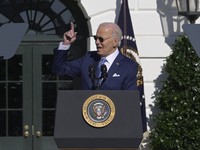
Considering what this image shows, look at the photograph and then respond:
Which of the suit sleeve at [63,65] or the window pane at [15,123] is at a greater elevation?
the suit sleeve at [63,65]

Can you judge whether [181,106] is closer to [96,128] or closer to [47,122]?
[47,122]

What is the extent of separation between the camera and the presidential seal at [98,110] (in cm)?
355

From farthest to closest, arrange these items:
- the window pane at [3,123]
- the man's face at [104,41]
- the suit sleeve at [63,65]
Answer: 1. the window pane at [3,123]
2. the suit sleeve at [63,65]
3. the man's face at [104,41]

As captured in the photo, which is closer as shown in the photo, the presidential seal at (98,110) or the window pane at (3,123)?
the presidential seal at (98,110)

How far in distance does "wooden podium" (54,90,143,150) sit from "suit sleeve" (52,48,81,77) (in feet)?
2.36

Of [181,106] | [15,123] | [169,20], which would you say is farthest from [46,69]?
[181,106]

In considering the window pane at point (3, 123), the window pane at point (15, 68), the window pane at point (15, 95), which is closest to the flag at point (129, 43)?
the window pane at point (15, 68)

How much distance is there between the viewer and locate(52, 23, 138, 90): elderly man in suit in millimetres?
4062

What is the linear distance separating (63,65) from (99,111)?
0.85m

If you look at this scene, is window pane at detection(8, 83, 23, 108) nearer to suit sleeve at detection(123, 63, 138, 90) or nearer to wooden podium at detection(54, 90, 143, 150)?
suit sleeve at detection(123, 63, 138, 90)

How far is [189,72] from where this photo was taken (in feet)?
25.8

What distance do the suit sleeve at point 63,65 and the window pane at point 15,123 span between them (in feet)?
14.8

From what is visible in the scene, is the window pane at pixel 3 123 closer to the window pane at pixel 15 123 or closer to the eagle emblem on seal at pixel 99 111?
the window pane at pixel 15 123

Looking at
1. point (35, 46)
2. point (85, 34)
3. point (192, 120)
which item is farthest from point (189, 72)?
point (35, 46)
